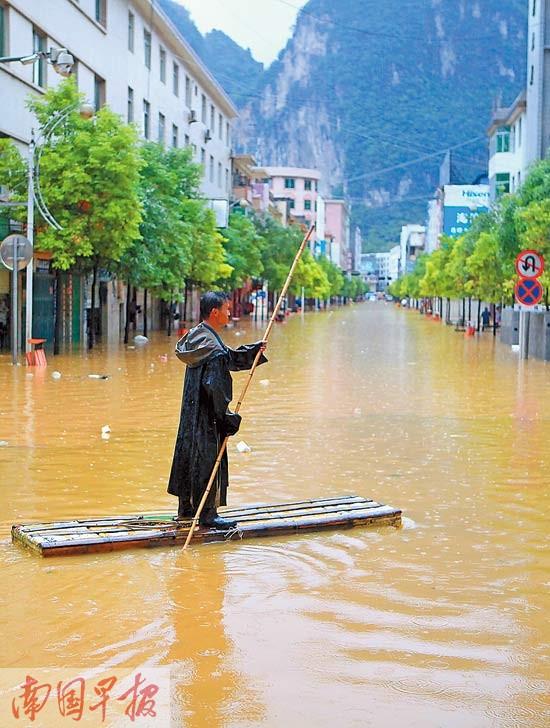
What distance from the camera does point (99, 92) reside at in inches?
1730

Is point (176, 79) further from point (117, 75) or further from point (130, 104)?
point (117, 75)

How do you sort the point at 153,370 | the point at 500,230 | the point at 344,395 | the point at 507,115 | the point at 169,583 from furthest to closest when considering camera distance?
the point at 507,115, the point at 500,230, the point at 153,370, the point at 344,395, the point at 169,583

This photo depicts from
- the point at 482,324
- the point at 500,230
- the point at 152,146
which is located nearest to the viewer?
the point at 500,230

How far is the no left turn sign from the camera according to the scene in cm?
2769

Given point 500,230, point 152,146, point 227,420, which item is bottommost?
point 227,420

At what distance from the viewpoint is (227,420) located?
27.0 ft

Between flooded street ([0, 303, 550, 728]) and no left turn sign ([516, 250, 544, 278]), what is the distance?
11939 millimetres

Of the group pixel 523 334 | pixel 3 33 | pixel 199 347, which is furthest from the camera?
pixel 523 334

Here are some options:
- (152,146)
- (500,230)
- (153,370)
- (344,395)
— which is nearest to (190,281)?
(152,146)

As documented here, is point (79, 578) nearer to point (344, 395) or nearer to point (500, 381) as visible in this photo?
point (344, 395)

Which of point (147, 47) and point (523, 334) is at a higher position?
point (147, 47)

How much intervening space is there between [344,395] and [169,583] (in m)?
13.9

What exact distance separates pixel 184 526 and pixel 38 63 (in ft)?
98.6

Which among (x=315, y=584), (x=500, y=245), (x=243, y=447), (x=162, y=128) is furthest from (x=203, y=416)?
(x=162, y=128)
